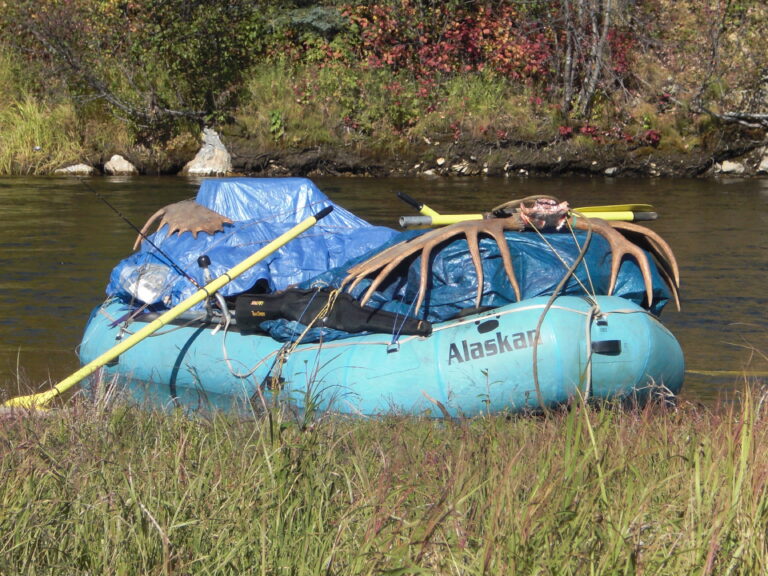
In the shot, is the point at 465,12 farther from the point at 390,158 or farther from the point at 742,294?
the point at 742,294

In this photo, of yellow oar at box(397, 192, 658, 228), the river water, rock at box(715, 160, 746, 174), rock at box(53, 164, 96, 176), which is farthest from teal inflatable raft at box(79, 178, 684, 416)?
rock at box(715, 160, 746, 174)

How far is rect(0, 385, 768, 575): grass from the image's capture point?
9.81 ft

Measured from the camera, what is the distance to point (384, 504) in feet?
10.7

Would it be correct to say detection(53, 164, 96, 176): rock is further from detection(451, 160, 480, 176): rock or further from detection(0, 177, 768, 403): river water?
detection(451, 160, 480, 176): rock

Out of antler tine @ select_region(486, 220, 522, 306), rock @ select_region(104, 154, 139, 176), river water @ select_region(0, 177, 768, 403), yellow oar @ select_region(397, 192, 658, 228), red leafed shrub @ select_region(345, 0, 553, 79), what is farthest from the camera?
red leafed shrub @ select_region(345, 0, 553, 79)

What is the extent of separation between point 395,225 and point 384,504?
9817 mm

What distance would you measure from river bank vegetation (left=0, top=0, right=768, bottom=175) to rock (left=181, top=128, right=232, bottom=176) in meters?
0.26

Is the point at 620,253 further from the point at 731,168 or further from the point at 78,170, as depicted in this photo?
the point at 78,170

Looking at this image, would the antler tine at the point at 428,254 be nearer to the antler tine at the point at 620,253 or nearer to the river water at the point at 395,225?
the antler tine at the point at 620,253

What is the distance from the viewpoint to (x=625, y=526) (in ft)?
10.1

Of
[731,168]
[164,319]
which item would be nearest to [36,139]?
[731,168]

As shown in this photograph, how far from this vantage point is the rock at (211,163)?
1905 centimetres

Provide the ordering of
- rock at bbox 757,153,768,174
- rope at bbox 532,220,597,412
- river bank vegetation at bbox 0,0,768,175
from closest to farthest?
rope at bbox 532,220,597,412 → rock at bbox 757,153,768,174 → river bank vegetation at bbox 0,0,768,175

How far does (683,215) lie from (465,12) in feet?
27.3
